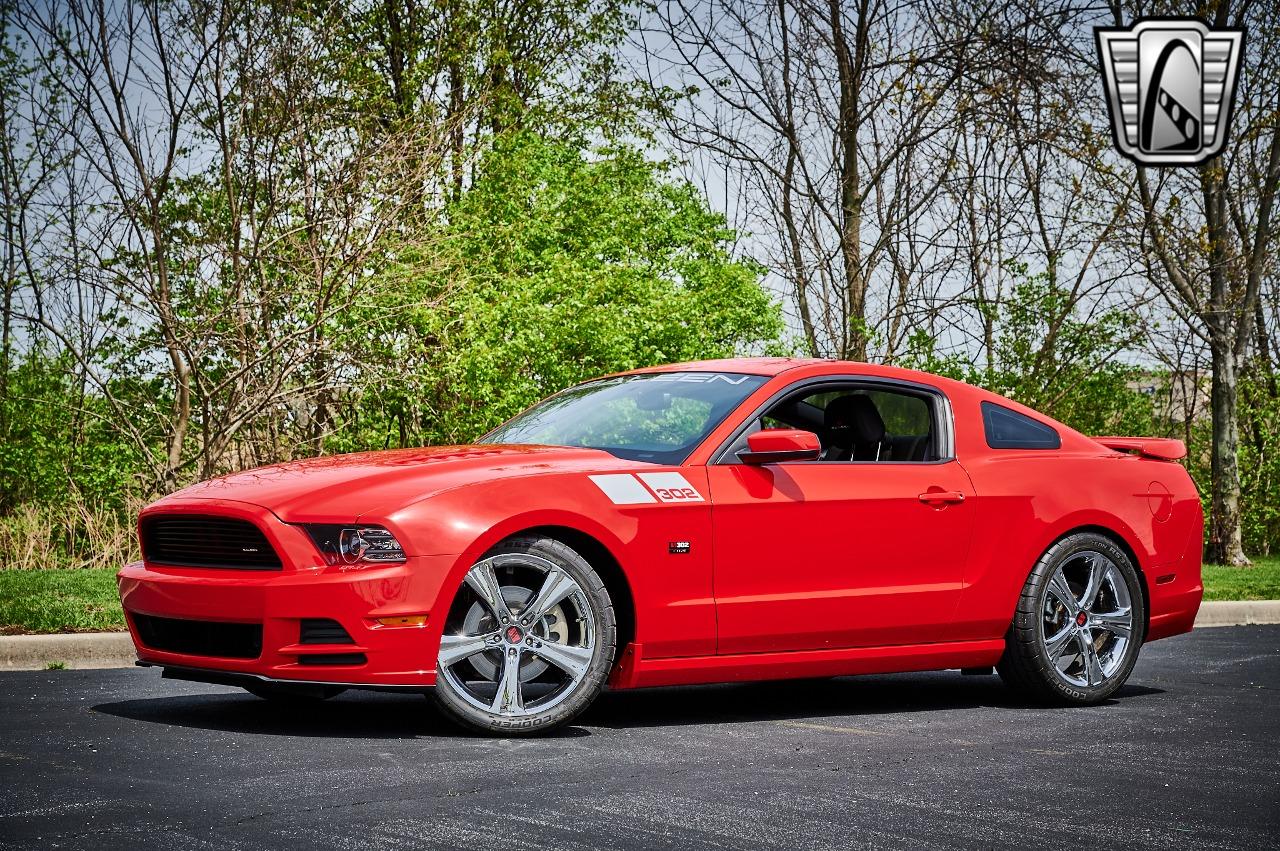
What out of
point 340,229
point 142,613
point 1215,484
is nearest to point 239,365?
point 340,229

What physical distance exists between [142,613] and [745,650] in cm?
251

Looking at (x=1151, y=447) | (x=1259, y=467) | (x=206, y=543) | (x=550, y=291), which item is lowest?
(x=206, y=543)

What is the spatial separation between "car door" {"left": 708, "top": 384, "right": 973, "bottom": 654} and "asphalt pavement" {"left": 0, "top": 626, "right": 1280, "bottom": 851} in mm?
424

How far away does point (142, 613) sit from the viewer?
6395mm

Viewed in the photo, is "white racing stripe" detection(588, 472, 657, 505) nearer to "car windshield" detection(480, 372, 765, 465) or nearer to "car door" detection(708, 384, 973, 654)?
"car windshield" detection(480, 372, 765, 465)

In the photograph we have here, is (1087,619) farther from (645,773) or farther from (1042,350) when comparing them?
(1042,350)

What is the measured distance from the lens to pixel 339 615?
233 inches

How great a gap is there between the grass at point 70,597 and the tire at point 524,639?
4003mm

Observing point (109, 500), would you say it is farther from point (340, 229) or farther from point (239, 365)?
point (340, 229)

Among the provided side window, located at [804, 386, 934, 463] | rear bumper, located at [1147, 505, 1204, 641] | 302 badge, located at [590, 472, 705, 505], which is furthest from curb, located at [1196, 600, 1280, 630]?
302 badge, located at [590, 472, 705, 505]

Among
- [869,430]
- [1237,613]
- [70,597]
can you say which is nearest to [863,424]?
[869,430]

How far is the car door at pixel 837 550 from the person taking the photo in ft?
22.2

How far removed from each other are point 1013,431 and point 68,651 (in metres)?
5.27

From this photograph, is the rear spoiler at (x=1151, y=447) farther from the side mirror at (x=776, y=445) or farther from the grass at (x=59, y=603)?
the grass at (x=59, y=603)
